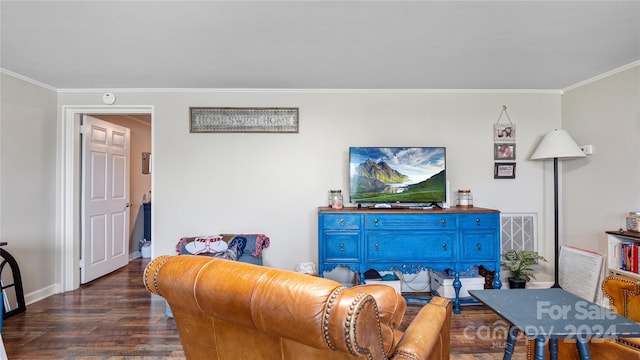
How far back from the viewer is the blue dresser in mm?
2928

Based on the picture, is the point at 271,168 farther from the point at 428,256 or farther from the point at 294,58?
the point at 428,256

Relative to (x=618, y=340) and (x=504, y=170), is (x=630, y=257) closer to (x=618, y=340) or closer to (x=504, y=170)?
(x=504, y=170)

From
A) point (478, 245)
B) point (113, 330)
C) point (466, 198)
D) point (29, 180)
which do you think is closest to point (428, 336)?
point (478, 245)

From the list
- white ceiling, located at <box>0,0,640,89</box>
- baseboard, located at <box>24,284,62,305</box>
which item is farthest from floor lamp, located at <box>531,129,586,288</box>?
baseboard, located at <box>24,284,62,305</box>

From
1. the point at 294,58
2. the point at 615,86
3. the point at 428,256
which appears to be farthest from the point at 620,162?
the point at 294,58

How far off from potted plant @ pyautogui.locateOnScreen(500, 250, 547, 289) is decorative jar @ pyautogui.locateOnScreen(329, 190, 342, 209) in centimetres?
194

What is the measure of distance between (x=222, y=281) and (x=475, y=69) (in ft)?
9.73

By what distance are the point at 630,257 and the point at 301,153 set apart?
10.2ft

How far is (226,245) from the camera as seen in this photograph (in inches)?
116

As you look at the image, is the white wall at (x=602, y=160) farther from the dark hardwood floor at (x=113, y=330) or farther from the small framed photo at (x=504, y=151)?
the dark hardwood floor at (x=113, y=330)

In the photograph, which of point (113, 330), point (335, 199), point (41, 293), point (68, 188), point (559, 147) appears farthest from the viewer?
point (68, 188)

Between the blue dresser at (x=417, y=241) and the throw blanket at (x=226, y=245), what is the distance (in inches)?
29.1

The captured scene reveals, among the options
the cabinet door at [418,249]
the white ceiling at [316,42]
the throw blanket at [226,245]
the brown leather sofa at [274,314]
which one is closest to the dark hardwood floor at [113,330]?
the cabinet door at [418,249]

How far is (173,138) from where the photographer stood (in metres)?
3.45
